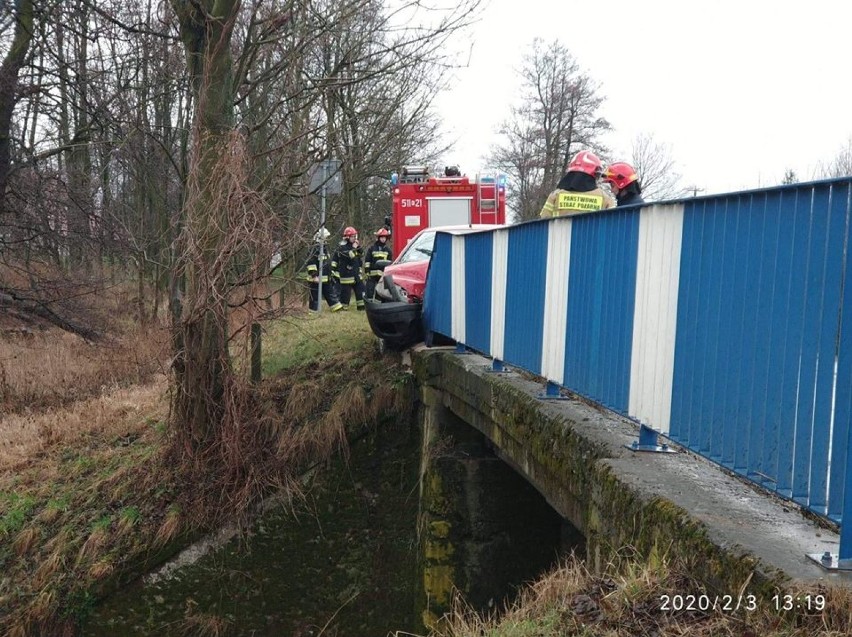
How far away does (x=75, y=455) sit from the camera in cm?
1072

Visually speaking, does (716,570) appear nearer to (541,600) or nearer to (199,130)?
(541,600)

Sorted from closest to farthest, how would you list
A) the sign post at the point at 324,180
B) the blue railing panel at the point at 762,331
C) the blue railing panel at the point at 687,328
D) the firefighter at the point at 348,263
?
the blue railing panel at the point at 762,331 → the blue railing panel at the point at 687,328 → the sign post at the point at 324,180 → the firefighter at the point at 348,263

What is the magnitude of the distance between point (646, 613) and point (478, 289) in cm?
429

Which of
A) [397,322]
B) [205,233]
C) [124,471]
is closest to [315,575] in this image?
[124,471]

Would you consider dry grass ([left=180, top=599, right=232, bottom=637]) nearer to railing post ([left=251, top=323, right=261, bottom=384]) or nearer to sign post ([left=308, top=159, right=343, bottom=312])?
railing post ([left=251, top=323, right=261, bottom=384])

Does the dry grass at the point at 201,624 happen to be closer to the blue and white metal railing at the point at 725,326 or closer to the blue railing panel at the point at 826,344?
the blue and white metal railing at the point at 725,326

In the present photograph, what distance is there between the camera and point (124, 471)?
9453 mm

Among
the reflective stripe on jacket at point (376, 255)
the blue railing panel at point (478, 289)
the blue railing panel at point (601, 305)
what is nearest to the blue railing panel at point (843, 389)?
the blue railing panel at point (601, 305)

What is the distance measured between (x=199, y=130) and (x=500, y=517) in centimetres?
472

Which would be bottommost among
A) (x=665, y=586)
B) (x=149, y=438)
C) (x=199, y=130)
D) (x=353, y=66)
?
(x=149, y=438)

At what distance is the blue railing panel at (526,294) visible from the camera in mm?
5359

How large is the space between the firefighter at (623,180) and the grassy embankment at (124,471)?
11.4ft

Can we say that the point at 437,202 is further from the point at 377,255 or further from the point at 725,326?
the point at 725,326

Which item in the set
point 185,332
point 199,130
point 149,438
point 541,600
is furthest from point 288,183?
point 541,600
